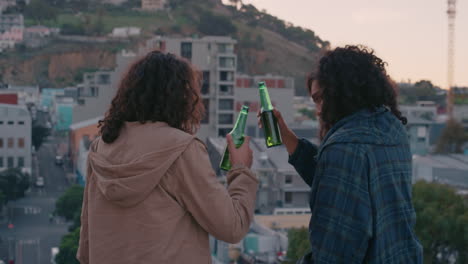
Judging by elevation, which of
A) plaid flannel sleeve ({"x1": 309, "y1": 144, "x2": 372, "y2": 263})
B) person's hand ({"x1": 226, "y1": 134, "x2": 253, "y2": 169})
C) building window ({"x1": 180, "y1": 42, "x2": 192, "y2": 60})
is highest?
building window ({"x1": 180, "y1": 42, "x2": 192, "y2": 60})

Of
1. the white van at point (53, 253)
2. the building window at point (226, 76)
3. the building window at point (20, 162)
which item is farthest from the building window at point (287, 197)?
the building window at point (20, 162)

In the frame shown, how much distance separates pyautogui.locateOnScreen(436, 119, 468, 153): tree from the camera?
29573 mm

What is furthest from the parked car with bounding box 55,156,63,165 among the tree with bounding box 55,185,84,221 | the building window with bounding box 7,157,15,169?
the tree with bounding box 55,185,84,221

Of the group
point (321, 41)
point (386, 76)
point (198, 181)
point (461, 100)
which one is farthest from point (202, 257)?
point (321, 41)

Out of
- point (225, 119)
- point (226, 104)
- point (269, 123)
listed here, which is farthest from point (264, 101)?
point (225, 119)

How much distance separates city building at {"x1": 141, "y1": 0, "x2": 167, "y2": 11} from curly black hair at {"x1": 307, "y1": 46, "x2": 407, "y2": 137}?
65.6 m

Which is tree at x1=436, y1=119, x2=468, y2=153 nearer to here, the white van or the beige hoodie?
the white van

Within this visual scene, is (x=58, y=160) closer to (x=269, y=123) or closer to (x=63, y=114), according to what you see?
(x=63, y=114)

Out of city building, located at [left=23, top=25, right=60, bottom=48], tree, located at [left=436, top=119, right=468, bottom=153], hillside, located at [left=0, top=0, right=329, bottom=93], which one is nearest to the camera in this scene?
tree, located at [left=436, top=119, right=468, bottom=153]

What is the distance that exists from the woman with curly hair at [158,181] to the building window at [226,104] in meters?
24.2

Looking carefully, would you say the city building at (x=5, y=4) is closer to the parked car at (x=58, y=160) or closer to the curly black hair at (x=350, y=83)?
the parked car at (x=58, y=160)

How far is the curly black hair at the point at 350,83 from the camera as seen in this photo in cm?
157

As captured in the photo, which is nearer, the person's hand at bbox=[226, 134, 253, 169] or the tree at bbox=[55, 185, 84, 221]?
the person's hand at bbox=[226, 134, 253, 169]

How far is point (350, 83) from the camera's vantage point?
5.14 ft
